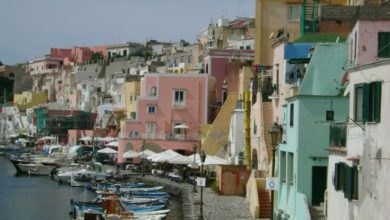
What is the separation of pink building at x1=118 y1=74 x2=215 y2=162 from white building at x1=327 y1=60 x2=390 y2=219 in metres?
49.5

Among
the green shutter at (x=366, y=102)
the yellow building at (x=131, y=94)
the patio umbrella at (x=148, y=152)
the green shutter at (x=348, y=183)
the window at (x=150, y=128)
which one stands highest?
the yellow building at (x=131, y=94)

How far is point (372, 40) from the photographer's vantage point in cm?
1769

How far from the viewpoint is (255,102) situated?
3994 centimetres

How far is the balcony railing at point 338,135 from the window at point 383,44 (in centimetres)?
201

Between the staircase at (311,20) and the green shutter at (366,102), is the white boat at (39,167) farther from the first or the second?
the green shutter at (366,102)

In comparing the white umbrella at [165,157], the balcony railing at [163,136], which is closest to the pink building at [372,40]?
the white umbrella at [165,157]

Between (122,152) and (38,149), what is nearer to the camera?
(122,152)

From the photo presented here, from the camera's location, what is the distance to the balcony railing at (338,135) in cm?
1845

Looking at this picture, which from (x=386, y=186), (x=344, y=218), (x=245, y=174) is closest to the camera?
(x=386, y=186)

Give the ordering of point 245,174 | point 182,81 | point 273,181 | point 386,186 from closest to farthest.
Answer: point 386,186
point 273,181
point 245,174
point 182,81

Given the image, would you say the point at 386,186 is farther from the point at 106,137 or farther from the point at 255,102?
the point at 106,137

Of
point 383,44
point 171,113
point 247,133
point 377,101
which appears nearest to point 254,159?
point 247,133

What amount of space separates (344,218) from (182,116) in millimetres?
51882

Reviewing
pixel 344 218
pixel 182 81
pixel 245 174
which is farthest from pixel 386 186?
pixel 182 81
